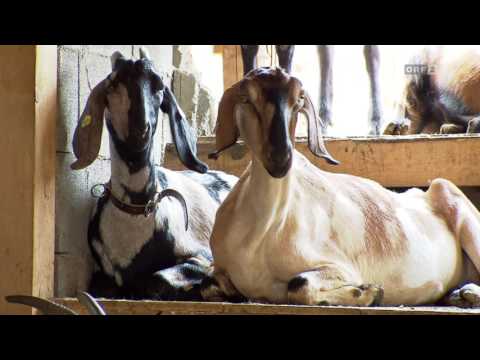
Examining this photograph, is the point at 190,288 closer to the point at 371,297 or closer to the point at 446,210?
the point at 371,297

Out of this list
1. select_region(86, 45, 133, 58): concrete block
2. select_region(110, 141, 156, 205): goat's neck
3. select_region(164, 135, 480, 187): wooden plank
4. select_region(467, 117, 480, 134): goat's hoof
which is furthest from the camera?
select_region(467, 117, 480, 134): goat's hoof

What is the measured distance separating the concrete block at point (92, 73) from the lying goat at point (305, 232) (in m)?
0.93

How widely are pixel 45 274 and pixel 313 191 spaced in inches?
51.3

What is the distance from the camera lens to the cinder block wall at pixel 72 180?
15.3 feet

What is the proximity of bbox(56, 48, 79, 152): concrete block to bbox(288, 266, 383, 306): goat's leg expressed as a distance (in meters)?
1.44

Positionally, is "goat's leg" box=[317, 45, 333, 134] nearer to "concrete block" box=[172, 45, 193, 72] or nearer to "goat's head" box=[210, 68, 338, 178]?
"concrete block" box=[172, 45, 193, 72]

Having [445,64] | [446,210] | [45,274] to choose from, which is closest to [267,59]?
[445,64]

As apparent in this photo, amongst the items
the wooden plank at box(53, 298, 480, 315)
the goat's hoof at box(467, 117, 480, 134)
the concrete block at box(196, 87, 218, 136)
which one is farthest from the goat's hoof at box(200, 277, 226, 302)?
the goat's hoof at box(467, 117, 480, 134)

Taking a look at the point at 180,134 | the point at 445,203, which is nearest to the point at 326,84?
the point at 445,203

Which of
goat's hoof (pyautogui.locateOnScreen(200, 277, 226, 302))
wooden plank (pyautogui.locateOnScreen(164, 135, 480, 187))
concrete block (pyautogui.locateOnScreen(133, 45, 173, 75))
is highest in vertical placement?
concrete block (pyautogui.locateOnScreen(133, 45, 173, 75))

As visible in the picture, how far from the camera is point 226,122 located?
4.32m

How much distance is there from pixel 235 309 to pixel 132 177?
1.01 meters

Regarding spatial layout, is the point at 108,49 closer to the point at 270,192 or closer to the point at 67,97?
the point at 67,97

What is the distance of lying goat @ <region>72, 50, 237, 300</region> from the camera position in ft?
14.7
